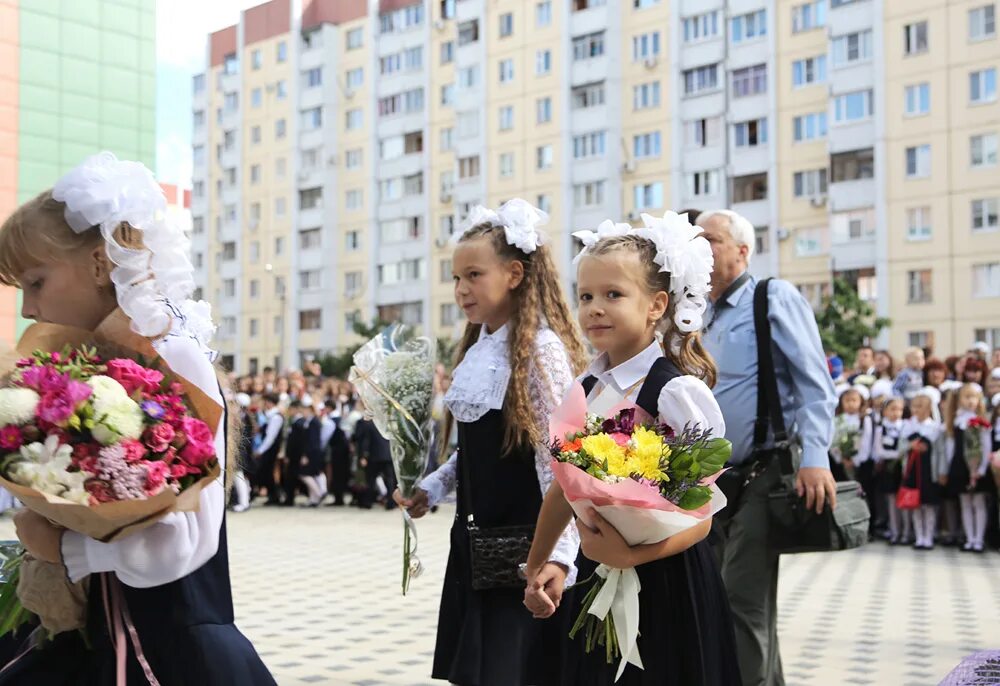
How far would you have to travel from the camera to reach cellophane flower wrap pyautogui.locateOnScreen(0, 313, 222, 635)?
88.1 inches

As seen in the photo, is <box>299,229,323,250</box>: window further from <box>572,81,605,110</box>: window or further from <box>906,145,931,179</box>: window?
<box>906,145,931,179</box>: window

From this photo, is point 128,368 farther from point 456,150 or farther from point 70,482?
point 456,150

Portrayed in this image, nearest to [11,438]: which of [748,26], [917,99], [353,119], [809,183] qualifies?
[917,99]

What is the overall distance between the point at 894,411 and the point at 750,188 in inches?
1413

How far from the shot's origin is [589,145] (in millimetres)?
53156

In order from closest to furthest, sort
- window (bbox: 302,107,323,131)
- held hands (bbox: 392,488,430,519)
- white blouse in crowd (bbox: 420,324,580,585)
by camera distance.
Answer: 1. white blouse in crowd (bbox: 420,324,580,585)
2. held hands (bbox: 392,488,430,519)
3. window (bbox: 302,107,323,131)

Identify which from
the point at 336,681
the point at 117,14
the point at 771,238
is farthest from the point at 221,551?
the point at 117,14

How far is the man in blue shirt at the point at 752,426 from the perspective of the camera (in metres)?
4.86

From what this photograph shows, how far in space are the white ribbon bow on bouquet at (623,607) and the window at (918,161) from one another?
42.5m

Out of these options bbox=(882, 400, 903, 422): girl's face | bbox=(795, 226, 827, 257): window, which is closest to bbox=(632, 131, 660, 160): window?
bbox=(795, 226, 827, 257): window

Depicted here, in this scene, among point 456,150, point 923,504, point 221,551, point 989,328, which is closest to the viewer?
point 221,551

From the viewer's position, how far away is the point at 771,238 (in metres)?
47.7

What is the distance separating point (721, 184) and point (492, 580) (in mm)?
46576

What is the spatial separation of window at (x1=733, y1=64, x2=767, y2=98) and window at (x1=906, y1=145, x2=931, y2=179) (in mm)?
7111
